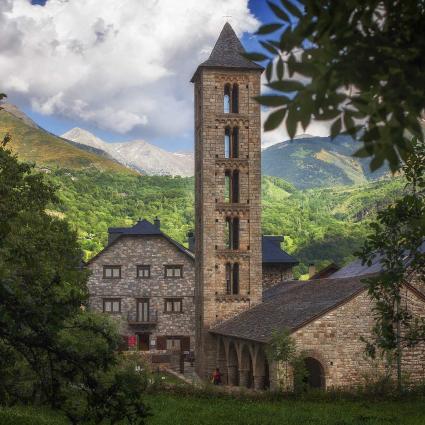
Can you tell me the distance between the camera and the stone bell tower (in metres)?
40.8

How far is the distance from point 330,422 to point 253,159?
24.1 m

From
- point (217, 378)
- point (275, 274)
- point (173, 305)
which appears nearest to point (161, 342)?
point (173, 305)

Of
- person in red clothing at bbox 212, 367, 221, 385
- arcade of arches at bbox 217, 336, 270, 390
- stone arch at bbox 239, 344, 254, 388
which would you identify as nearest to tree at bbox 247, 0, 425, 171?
arcade of arches at bbox 217, 336, 270, 390

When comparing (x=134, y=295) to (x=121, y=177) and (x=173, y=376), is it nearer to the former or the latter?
(x=173, y=376)

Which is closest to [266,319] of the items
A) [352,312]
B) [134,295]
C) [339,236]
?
[352,312]

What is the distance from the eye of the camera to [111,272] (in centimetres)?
5178

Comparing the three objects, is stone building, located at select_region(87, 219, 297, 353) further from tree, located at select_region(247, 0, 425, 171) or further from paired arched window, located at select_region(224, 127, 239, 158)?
tree, located at select_region(247, 0, 425, 171)

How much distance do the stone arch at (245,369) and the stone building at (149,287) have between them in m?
16.2

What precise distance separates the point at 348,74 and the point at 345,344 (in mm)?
25502

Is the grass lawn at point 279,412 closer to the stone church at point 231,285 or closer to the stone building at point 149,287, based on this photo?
the stone church at point 231,285

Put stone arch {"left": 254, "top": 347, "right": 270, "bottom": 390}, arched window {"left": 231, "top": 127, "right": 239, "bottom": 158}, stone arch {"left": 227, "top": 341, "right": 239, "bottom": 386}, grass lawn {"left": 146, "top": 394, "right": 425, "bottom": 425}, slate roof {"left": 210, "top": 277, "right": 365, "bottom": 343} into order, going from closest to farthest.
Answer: grass lawn {"left": 146, "top": 394, "right": 425, "bottom": 425} < slate roof {"left": 210, "top": 277, "right": 365, "bottom": 343} < stone arch {"left": 254, "top": 347, "right": 270, "bottom": 390} < stone arch {"left": 227, "top": 341, "right": 239, "bottom": 386} < arched window {"left": 231, "top": 127, "right": 239, "bottom": 158}

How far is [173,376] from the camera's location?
39031mm

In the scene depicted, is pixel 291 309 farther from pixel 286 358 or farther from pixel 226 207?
pixel 226 207

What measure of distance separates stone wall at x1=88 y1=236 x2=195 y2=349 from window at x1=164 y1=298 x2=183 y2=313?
0.68ft
